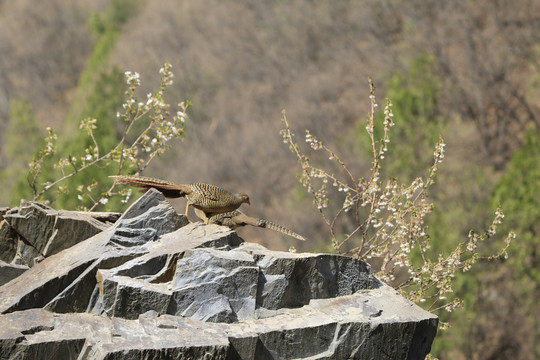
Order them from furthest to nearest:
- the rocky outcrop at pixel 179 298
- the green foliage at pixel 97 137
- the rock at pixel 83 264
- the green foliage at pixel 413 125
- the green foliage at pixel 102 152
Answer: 1. the green foliage at pixel 413 125
2. the green foliage at pixel 97 137
3. the green foliage at pixel 102 152
4. the rock at pixel 83 264
5. the rocky outcrop at pixel 179 298

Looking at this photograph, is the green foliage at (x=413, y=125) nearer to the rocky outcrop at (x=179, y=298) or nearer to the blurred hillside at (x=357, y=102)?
the blurred hillside at (x=357, y=102)

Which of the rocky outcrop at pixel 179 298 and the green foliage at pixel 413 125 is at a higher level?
the green foliage at pixel 413 125

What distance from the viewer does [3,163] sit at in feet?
111

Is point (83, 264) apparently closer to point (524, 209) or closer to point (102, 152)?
point (102, 152)

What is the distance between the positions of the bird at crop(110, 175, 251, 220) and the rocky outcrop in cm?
14

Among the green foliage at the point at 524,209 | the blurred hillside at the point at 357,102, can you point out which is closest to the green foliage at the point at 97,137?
the blurred hillside at the point at 357,102

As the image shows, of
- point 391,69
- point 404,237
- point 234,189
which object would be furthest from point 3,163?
point 404,237

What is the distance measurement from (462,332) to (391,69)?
1229cm

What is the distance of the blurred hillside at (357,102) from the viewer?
1802cm

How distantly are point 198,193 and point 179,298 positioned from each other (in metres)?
0.99

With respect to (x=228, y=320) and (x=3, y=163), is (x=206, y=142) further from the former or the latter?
(x=228, y=320)

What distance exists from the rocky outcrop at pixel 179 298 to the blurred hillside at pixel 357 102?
35.6ft

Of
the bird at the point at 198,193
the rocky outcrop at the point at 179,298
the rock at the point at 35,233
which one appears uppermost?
the bird at the point at 198,193

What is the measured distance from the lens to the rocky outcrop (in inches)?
183
